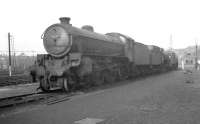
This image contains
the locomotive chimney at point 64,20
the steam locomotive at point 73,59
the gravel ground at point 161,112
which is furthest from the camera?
the locomotive chimney at point 64,20

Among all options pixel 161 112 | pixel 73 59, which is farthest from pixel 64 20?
pixel 161 112

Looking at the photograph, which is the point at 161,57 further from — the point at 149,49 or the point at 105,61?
the point at 105,61

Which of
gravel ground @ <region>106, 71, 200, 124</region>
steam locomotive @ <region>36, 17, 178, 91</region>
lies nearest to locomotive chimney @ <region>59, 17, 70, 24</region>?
steam locomotive @ <region>36, 17, 178, 91</region>

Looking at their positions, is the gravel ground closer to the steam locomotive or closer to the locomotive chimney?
the steam locomotive

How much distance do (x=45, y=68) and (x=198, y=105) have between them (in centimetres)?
851

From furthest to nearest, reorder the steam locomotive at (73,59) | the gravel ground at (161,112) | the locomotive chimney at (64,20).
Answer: the locomotive chimney at (64,20) < the steam locomotive at (73,59) < the gravel ground at (161,112)

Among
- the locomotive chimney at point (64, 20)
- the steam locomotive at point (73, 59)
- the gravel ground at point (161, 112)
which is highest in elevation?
the locomotive chimney at point (64, 20)

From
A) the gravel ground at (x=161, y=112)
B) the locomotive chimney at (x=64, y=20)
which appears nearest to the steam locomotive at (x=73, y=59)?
the locomotive chimney at (x=64, y=20)

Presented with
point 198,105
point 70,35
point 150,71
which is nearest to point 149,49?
point 150,71

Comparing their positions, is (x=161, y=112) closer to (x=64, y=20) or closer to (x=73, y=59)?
(x=73, y=59)

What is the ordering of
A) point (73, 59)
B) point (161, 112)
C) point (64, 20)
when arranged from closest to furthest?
point (161, 112), point (73, 59), point (64, 20)

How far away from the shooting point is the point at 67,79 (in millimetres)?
13539

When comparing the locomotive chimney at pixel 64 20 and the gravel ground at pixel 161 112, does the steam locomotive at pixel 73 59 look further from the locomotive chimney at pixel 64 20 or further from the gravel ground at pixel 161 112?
the gravel ground at pixel 161 112

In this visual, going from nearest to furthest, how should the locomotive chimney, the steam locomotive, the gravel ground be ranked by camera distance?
→ the gravel ground < the steam locomotive < the locomotive chimney
